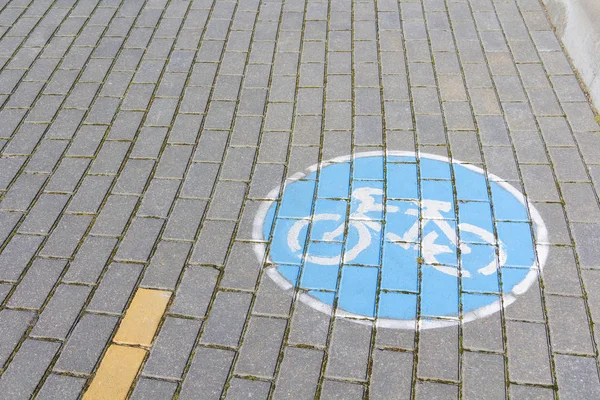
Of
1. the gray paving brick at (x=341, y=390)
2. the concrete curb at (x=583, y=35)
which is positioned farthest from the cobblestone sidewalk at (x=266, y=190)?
the concrete curb at (x=583, y=35)

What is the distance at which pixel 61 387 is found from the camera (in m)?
3.02

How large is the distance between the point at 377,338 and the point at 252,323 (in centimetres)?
75

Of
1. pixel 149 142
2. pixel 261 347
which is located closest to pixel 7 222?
pixel 149 142

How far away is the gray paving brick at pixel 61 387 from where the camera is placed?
298 centimetres

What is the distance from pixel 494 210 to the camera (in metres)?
3.88

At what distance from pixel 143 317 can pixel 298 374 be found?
1.03m

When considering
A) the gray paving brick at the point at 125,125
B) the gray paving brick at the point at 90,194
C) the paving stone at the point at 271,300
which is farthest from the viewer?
the gray paving brick at the point at 125,125

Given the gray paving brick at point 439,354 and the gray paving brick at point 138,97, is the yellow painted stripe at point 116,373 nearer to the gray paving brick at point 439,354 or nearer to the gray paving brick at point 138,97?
the gray paving brick at point 439,354

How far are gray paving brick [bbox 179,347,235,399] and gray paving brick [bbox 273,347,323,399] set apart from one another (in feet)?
1.03

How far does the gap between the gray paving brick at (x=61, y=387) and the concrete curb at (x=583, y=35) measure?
182 inches

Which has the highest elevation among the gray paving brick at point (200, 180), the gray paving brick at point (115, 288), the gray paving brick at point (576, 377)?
the gray paving brick at point (200, 180)

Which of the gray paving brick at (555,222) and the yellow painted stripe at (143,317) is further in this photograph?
the gray paving brick at (555,222)

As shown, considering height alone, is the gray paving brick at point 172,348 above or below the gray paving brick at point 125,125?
below

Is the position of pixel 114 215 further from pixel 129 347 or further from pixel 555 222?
pixel 555 222
